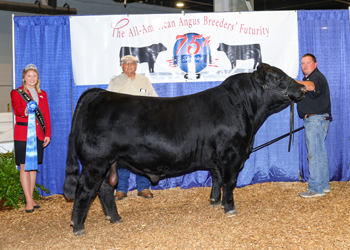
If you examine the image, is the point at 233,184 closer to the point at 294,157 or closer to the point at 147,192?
the point at 147,192

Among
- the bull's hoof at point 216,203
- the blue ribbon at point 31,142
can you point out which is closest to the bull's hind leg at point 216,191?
the bull's hoof at point 216,203

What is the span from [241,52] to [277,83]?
1699mm

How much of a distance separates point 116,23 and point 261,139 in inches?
122

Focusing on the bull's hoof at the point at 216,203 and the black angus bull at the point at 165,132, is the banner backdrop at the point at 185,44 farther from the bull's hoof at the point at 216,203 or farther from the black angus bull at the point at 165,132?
the bull's hoof at the point at 216,203

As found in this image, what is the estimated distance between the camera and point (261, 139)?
561 centimetres

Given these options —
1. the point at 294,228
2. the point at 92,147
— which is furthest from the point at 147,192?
the point at 294,228

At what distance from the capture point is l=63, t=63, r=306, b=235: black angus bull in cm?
347

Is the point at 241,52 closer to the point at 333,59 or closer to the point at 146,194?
the point at 333,59

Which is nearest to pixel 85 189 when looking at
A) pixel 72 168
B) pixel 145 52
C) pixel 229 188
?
pixel 72 168

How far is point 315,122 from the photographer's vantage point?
4.71 m

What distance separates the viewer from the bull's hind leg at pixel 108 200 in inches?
149

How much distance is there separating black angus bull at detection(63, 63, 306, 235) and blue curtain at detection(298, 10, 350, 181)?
1932 millimetres

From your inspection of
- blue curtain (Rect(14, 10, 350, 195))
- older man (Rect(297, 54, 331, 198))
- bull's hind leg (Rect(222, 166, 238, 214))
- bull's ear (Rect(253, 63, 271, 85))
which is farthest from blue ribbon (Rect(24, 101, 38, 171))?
older man (Rect(297, 54, 331, 198))

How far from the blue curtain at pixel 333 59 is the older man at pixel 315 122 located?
0.72 meters
